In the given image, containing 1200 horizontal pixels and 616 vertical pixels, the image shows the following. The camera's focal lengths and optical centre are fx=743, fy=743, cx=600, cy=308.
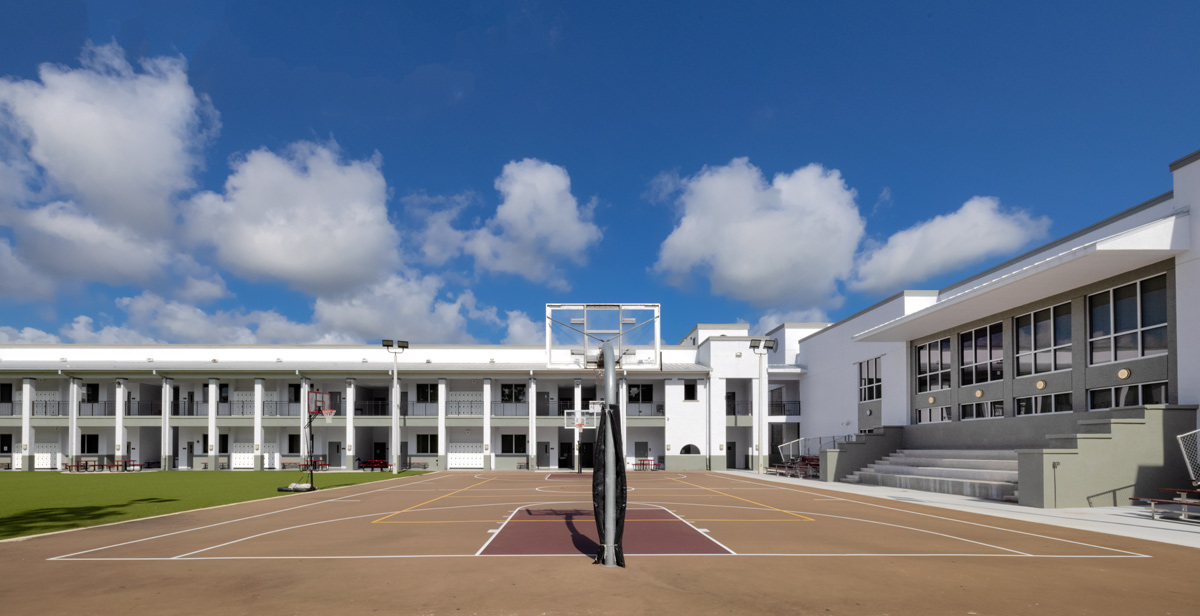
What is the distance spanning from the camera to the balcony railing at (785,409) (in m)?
50.6

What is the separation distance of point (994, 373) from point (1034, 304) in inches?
135

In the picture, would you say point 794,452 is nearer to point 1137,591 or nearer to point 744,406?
point 744,406

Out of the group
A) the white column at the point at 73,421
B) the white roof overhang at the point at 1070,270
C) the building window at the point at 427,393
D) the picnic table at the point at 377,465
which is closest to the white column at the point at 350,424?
the picnic table at the point at 377,465

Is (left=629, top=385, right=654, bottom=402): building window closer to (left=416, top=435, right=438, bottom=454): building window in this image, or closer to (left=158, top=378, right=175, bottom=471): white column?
(left=416, top=435, right=438, bottom=454): building window

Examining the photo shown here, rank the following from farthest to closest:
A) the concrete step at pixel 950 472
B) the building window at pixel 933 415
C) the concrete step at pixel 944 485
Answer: the building window at pixel 933 415 → the concrete step at pixel 950 472 → the concrete step at pixel 944 485

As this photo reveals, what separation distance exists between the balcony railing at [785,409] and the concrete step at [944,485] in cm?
2005

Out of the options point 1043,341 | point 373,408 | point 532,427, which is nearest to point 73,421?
point 373,408

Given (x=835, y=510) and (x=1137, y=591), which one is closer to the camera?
(x=1137, y=591)

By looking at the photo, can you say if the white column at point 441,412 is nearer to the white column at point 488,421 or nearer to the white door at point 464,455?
the white door at point 464,455

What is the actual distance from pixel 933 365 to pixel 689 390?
62.7ft

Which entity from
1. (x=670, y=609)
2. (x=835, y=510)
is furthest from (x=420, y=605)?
(x=835, y=510)

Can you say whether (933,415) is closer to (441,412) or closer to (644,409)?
(644,409)

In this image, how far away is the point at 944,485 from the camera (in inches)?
941

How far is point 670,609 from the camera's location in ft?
25.2
